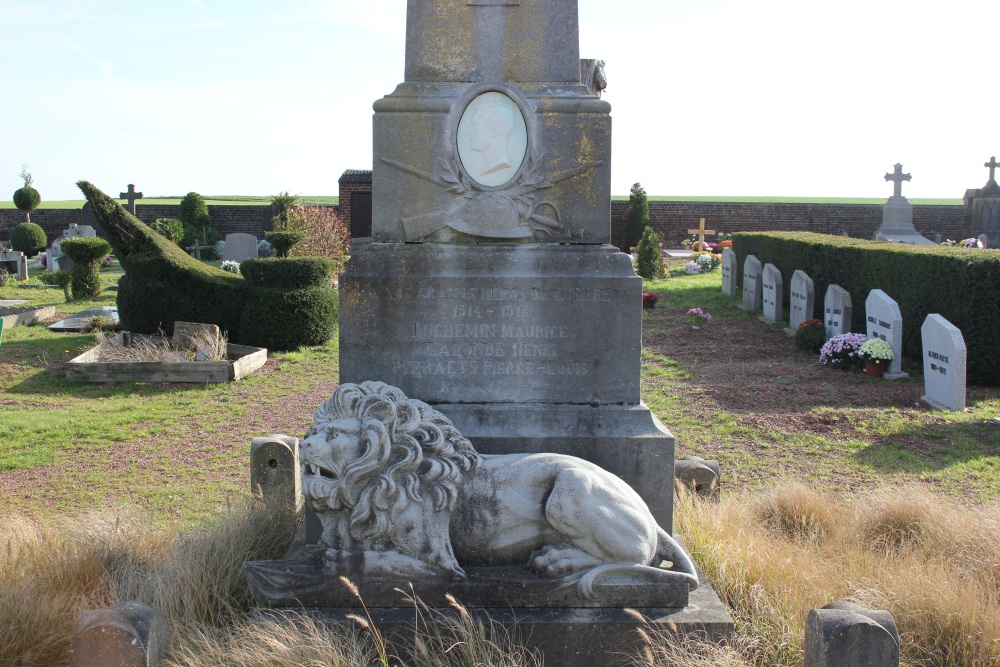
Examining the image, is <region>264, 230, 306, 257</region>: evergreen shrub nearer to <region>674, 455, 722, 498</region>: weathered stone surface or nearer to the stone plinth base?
<region>674, 455, 722, 498</region>: weathered stone surface

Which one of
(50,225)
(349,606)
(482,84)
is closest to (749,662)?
(349,606)

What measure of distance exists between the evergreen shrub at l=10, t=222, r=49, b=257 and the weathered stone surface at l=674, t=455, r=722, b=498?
30.6m

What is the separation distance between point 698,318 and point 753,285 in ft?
7.43

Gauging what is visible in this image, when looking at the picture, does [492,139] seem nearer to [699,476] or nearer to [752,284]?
[699,476]

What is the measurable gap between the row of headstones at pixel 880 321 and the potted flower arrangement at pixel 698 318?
3.56 feet

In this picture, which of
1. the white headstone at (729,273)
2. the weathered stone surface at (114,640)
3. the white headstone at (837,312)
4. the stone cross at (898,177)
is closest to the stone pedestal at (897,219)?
the stone cross at (898,177)

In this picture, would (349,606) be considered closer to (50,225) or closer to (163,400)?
(163,400)

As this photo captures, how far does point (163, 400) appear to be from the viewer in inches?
404

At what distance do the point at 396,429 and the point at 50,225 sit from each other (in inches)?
1425

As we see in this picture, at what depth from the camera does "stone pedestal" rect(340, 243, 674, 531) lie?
15.2 feet

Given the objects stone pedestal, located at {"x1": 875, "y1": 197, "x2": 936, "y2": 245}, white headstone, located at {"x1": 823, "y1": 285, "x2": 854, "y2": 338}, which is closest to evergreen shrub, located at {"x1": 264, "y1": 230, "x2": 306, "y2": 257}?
white headstone, located at {"x1": 823, "y1": 285, "x2": 854, "y2": 338}

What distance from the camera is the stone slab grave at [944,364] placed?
30.5ft

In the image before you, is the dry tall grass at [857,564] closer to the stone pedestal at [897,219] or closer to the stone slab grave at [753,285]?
the stone slab grave at [753,285]

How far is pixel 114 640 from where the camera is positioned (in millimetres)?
3246
